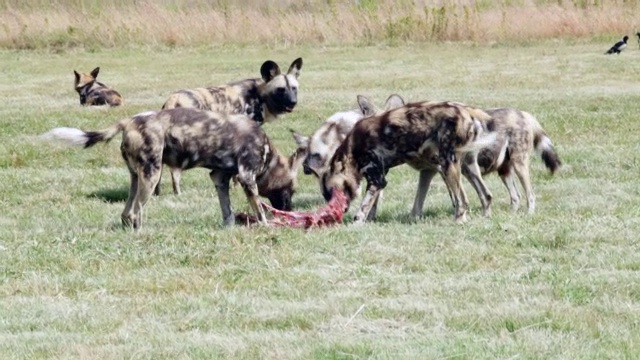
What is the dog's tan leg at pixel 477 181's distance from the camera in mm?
10031

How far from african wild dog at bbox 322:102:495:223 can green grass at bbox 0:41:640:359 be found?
35 centimetres

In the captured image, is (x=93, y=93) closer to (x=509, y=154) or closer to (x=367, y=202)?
(x=509, y=154)

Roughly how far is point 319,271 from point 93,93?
12.2 meters

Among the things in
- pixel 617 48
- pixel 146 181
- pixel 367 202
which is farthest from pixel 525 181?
pixel 617 48

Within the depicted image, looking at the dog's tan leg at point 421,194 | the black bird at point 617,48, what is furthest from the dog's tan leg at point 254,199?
the black bird at point 617,48

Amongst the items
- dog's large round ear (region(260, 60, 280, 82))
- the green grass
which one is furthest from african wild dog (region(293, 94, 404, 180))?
dog's large round ear (region(260, 60, 280, 82))

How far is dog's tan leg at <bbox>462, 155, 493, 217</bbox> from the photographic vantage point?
1003cm

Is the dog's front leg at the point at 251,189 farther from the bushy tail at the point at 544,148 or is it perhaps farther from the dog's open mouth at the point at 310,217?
the bushy tail at the point at 544,148

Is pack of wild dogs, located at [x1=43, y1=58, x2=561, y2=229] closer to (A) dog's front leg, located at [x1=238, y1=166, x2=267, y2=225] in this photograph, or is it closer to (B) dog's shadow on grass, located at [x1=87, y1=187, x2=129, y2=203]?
(A) dog's front leg, located at [x1=238, y1=166, x2=267, y2=225]

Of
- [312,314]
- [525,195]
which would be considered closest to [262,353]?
[312,314]

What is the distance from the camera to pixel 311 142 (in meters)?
11.1

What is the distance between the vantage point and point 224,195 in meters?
9.83

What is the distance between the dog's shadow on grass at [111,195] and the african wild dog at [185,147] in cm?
187

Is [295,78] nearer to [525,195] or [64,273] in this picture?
[525,195]
